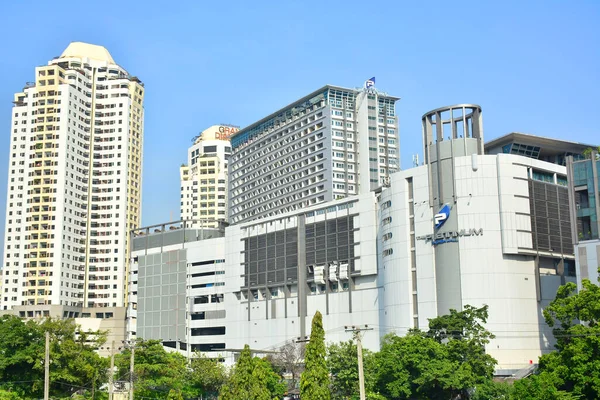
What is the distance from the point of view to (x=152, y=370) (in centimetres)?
10056

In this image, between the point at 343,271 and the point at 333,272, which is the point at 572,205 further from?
the point at 333,272

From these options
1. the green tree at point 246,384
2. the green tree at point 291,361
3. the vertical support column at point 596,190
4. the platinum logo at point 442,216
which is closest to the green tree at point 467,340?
the platinum logo at point 442,216

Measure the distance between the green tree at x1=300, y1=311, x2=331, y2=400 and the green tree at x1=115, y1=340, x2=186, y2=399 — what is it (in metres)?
37.5

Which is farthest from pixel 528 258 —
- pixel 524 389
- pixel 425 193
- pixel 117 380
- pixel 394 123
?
pixel 394 123

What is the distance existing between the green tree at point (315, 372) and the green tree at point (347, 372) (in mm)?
19779

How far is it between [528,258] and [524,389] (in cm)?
3468

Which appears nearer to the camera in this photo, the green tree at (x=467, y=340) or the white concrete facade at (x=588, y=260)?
the green tree at (x=467, y=340)

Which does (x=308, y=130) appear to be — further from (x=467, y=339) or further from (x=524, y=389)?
(x=524, y=389)

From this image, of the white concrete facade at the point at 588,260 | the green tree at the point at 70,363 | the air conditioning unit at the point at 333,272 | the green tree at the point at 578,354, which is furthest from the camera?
the air conditioning unit at the point at 333,272

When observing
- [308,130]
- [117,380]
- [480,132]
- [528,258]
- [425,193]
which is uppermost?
[308,130]

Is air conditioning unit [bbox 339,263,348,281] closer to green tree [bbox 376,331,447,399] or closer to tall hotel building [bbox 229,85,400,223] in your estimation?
green tree [bbox 376,331,447,399]

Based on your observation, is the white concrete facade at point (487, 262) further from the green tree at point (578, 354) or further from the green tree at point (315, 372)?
the green tree at point (315, 372)

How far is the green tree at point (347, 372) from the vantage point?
87.0 m

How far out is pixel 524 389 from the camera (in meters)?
70.0
